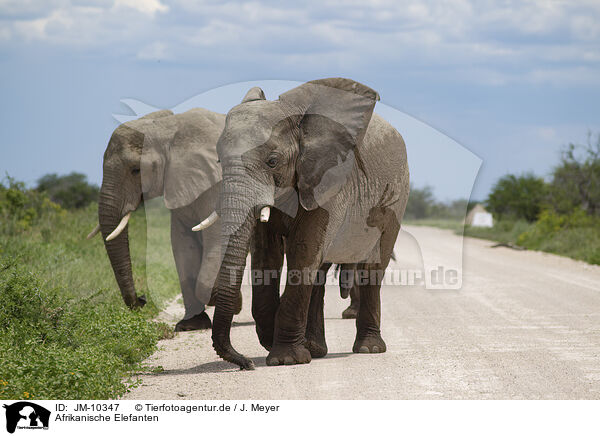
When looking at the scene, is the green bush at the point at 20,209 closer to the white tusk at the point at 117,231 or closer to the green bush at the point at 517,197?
the white tusk at the point at 117,231

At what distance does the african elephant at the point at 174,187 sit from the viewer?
10.6 metres

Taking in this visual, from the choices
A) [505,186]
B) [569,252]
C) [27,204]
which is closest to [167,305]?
[27,204]

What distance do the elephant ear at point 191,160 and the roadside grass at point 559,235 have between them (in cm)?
1232

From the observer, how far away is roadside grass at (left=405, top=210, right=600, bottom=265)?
23.8 meters

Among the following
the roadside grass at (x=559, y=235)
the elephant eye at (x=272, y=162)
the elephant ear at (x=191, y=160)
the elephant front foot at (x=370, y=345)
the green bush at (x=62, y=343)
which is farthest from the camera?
the roadside grass at (x=559, y=235)

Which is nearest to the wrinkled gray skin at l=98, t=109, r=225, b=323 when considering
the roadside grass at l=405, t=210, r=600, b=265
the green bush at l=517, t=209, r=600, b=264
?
the roadside grass at l=405, t=210, r=600, b=265

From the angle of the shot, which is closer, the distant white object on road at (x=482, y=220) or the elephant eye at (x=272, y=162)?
the elephant eye at (x=272, y=162)

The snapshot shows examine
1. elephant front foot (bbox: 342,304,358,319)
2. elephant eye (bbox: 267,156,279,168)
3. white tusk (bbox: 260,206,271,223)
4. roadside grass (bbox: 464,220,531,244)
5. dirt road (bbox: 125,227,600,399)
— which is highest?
elephant eye (bbox: 267,156,279,168)

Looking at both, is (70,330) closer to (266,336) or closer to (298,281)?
(266,336)

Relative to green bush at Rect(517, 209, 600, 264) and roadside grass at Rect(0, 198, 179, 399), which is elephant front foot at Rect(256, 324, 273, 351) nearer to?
roadside grass at Rect(0, 198, 179, 399)

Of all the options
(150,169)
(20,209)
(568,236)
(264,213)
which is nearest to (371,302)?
(264,213)

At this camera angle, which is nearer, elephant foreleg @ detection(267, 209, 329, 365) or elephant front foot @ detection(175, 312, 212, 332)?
elephant foreleg @ detection(267, 209, 329, 365)

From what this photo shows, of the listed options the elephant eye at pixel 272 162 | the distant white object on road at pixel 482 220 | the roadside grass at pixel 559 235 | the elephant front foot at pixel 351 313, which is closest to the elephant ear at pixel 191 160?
the elephant front foot at pixel 351 313
